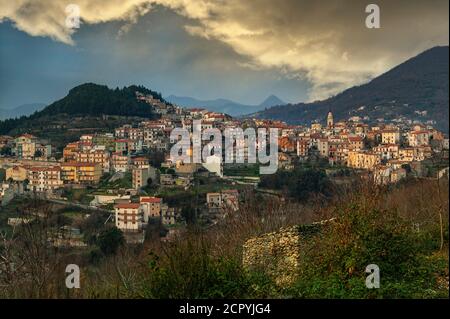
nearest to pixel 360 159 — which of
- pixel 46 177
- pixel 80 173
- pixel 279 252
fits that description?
pixel 80 173

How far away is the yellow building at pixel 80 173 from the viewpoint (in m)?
22.8

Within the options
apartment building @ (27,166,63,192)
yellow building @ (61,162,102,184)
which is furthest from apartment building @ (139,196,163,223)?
yellow building @ (61,162,102,184)

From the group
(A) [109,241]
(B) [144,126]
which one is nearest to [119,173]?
(B) [144,126]

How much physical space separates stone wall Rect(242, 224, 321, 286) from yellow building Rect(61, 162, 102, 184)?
19701 mm

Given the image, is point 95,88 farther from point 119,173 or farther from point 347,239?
point 347,239

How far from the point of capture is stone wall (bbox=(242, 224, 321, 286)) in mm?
3676

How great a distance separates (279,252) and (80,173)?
20.6m

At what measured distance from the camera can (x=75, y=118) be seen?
32688 mm

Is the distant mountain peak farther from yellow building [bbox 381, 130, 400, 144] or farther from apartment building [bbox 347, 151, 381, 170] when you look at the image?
apartment building [bbox 347, 151, 381, 170]

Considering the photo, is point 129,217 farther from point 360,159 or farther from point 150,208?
point 360,159

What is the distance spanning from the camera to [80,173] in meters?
23.3

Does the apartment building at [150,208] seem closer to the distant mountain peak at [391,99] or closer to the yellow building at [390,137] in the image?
the distant mountain peak at [391,99]

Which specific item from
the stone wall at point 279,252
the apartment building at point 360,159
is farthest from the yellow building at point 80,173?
the stone wall at point 279,252
